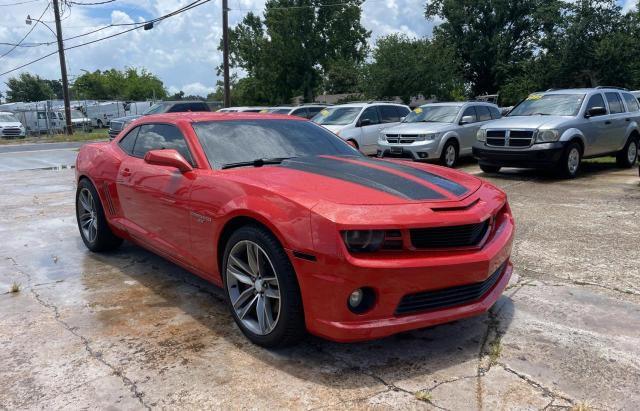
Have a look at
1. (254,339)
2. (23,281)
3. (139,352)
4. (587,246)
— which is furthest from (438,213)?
(23,281)

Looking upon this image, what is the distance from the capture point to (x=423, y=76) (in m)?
27.9

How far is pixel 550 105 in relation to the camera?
410 inches

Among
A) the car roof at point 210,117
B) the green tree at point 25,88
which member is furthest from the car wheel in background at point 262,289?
the green tree at point 25,88

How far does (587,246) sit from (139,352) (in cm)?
429

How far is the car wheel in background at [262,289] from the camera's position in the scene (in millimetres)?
2924

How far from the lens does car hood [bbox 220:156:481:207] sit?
3006mm

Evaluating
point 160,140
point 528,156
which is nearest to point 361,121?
point 528,156

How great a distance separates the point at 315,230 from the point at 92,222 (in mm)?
3486

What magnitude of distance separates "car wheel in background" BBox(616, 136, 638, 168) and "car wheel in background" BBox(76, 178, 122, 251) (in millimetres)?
10464

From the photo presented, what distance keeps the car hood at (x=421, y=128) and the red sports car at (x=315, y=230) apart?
7835 mm

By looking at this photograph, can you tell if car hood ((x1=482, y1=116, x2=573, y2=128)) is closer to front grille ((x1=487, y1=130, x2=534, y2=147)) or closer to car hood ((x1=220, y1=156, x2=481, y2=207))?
front grille ((x1=487, y1=130, x2=534, y2=147))

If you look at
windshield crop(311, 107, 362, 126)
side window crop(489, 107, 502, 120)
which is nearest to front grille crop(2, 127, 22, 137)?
windshield crop(311, 107, 362, 126)

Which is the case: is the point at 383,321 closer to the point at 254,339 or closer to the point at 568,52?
the point at 254,339

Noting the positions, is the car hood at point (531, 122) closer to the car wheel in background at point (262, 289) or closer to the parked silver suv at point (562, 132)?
the parked silver suv at point (562, 132)
